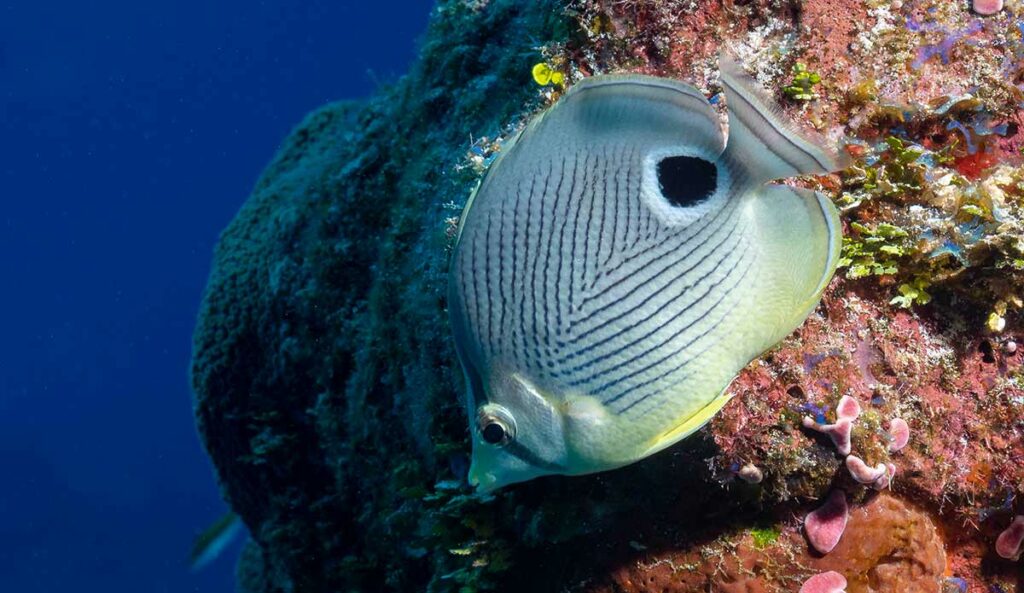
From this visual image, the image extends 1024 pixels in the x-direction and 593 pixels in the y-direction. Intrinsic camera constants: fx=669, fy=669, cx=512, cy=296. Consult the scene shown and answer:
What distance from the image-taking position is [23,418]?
34438 mm

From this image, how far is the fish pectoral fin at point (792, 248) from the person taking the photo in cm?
171

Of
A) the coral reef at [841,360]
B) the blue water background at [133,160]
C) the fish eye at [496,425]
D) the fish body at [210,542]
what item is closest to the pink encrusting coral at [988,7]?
the coral reef at [841,360]

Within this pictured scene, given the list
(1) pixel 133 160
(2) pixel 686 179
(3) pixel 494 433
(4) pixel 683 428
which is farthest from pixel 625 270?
(1) pixel 133 160

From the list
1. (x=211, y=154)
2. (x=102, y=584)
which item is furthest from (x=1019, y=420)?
(x=211, y=154)

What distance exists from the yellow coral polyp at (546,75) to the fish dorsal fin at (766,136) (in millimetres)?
1276

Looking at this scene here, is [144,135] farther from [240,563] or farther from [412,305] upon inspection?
[412,305]

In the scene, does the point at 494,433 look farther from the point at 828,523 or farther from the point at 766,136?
the point at 828,523

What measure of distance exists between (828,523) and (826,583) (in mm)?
227

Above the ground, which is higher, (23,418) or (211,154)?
(211,154)

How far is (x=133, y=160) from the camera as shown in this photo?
143 ft

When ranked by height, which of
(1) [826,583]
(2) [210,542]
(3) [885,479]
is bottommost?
(2) [210,542]

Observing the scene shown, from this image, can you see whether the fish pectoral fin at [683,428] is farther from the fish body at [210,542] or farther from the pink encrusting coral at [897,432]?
the fish body at [210,542]

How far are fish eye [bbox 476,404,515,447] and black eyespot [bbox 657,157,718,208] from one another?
692 mm

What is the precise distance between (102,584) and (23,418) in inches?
477
